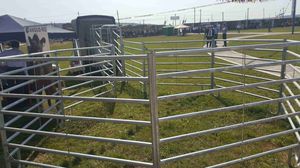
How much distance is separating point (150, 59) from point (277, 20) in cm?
6321

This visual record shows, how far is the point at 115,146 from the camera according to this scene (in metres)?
4.77

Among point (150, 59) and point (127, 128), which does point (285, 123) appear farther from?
point (150, 59)

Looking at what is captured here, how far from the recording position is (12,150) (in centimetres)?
440

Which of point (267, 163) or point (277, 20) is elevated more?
point (277, 20)

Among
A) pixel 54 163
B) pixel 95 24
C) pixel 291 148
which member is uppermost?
pixel 95 24

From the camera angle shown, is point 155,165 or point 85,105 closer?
point 155,165

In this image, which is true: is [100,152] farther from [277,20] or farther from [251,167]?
[277,20]

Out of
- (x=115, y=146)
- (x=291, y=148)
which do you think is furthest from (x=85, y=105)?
(x=291, y=148)

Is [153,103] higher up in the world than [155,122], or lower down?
higher up

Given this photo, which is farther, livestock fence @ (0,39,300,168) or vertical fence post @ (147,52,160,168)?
livestock fence @ (0,39,300,168)

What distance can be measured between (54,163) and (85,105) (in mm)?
3112

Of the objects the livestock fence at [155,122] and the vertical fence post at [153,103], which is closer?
the vertical fence post at [153,103]

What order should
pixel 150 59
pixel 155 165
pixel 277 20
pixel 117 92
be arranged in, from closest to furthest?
pixel 150 59
pixel 155 165
pixel 117 92
pixel 277 20

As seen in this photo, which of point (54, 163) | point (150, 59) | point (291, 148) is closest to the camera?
point (150, 59)
